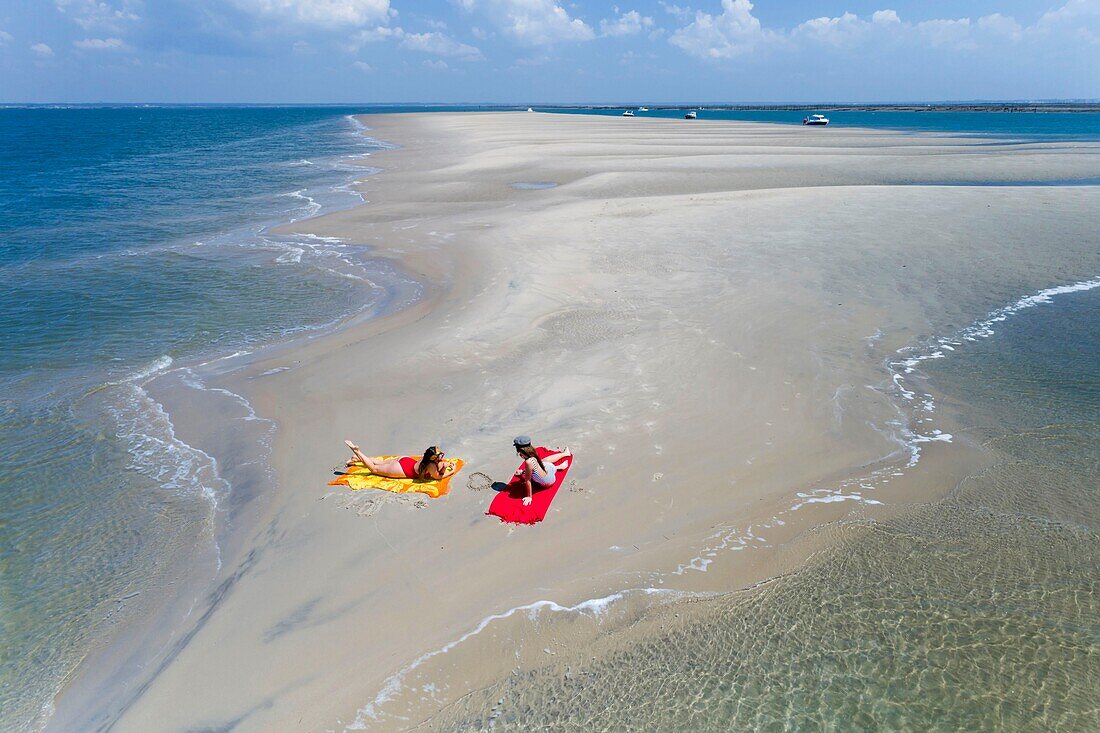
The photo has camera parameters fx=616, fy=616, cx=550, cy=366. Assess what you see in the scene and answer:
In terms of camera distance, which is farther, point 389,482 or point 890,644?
point 389,482

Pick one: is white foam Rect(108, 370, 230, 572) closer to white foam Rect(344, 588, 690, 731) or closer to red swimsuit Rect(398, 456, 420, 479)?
red swimsuit Rect(398, 456, 420, 479)

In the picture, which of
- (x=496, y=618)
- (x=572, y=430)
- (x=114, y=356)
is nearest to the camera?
(x=496, y=618)

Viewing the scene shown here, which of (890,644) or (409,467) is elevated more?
(409,467)

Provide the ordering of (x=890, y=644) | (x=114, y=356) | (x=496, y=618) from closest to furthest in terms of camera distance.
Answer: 1. (x=890, y=644)
2. (x=496, y=618)
3. (x=114, y=356)

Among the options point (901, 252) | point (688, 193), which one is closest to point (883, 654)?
point (901, 252)

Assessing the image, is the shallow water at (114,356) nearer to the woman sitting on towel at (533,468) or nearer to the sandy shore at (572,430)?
the sandy shore at (572,430)

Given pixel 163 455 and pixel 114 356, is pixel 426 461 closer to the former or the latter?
pixel 163 455

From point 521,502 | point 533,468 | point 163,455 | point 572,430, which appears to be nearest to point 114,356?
point 163,455

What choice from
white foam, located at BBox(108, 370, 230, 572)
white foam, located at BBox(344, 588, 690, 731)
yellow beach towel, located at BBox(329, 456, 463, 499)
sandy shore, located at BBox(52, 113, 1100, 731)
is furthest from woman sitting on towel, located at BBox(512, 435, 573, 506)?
white foam, located at BBox(108, 370, 230, 572)
